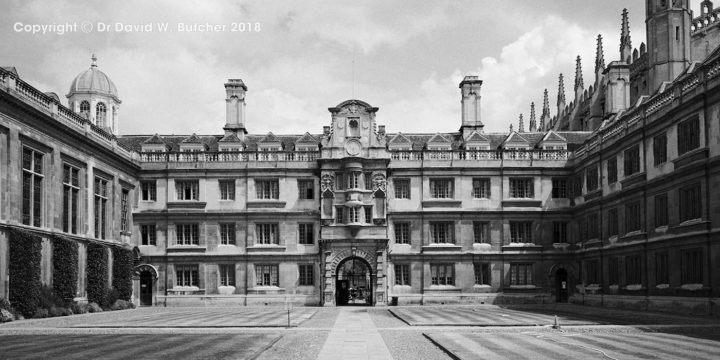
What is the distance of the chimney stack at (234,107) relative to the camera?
2808 inches

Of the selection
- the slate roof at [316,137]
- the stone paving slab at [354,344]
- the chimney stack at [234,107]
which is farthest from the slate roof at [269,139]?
the stone paving slab at [354,344]

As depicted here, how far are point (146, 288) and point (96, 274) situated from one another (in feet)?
36.6

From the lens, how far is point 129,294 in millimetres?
A: 61562

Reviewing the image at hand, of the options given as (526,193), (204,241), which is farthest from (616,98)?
(204,241)

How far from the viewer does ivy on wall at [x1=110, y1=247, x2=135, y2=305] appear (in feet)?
195

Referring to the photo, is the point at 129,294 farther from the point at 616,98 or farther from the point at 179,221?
the point at 616,98

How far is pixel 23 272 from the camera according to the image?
43.8 meters

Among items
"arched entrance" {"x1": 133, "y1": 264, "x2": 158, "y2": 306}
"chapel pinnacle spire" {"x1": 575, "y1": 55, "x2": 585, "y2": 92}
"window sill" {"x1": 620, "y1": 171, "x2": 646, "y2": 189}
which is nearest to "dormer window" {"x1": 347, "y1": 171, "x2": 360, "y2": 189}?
"arched entrance" {"x1": 133, "y1": 264, "x2": 158, "y2": 306}

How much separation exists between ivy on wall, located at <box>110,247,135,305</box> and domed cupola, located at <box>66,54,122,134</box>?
25.0 m

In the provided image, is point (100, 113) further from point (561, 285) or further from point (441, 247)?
point (561, 285)

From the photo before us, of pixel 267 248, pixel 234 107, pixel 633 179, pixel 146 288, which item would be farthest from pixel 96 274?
pixel 633 179

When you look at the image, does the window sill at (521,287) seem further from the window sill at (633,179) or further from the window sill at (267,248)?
the window sill at (267,248)

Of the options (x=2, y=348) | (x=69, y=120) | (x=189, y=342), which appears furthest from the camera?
(x=69, y=120)

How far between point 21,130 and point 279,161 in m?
24.9
